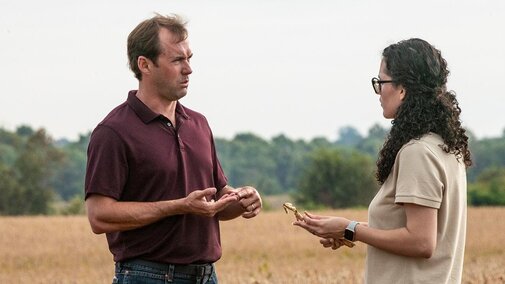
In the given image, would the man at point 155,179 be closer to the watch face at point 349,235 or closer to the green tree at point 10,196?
the watch face at point 349,235

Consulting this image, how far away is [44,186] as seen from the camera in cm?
8894

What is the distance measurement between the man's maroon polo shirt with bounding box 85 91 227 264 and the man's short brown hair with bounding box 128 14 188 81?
0.76 ft

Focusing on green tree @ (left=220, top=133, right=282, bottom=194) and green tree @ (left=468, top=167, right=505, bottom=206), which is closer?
green tree @ (left=468, top=167, right=505, bottom=206)

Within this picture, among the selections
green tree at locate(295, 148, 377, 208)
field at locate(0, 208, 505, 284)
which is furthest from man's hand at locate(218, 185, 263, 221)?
green tree at locate(295, 148, 377, 208)

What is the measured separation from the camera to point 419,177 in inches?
197

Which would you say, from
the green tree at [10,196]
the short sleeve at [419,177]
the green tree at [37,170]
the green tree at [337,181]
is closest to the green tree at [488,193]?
the green tree at [337,181]

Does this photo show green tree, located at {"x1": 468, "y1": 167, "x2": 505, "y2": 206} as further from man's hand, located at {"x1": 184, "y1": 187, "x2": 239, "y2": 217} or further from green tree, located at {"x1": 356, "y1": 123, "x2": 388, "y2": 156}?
man's hand, located at {"x1": 184, "y1": 187, "x2": 239, "y2": 217}

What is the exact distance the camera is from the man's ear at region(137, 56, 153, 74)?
5.73 metres

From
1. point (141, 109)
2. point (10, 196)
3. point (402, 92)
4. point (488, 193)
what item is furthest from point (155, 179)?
point (10, 196)

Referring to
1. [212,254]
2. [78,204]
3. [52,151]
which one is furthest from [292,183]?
[212,254]

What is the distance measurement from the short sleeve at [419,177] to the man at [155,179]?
961mm

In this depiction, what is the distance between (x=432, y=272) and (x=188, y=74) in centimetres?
158

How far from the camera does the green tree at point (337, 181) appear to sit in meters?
89.0

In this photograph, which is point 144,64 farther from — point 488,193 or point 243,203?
point 488,193
